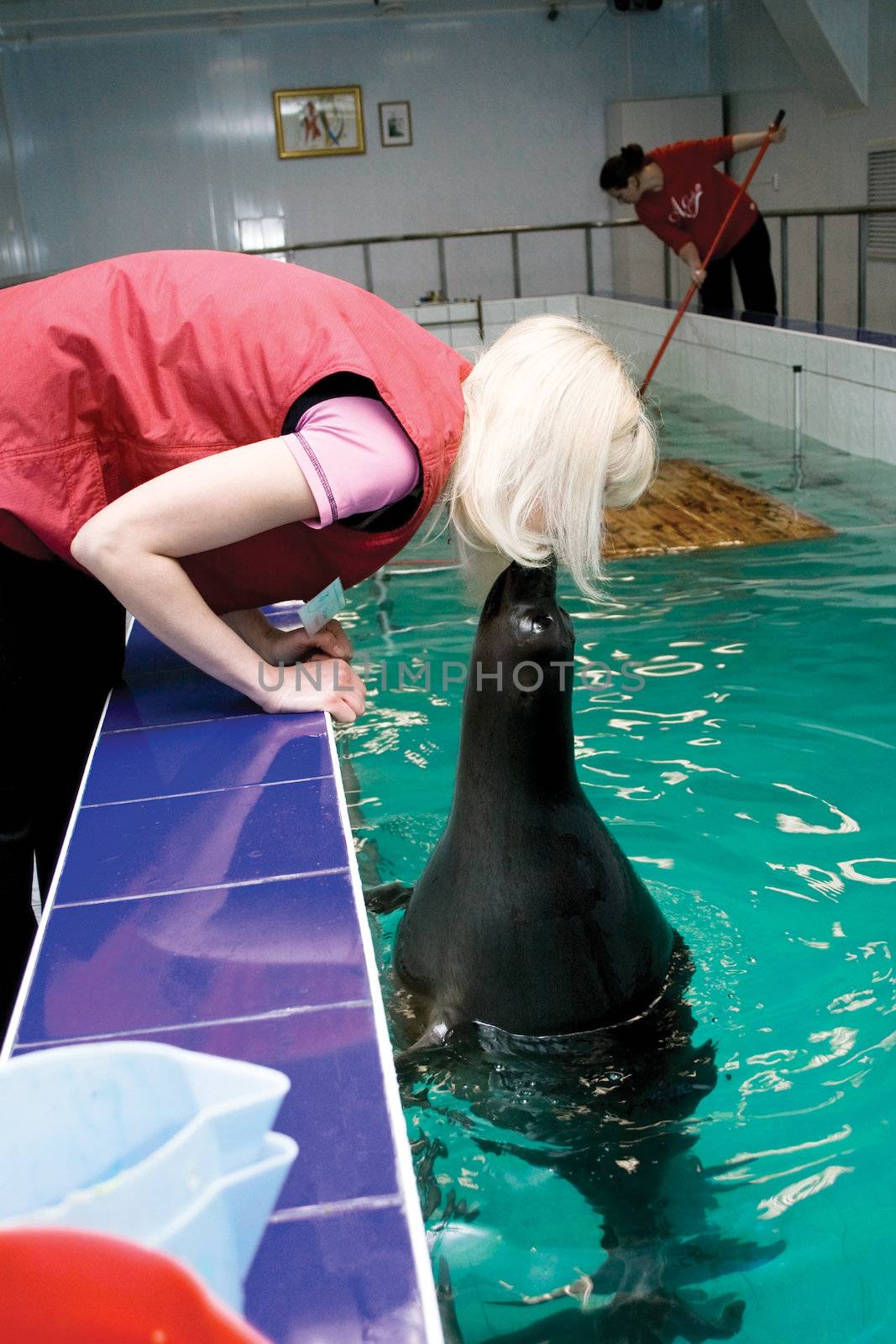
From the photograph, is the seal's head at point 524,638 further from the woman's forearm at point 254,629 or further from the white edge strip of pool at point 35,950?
the woman's forearm at point 254,629

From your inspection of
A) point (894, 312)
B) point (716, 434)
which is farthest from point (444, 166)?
point (716, 434)

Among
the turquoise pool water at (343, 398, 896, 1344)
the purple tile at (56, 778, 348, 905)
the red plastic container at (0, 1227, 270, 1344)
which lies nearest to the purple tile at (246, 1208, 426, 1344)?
the red plastic container at (0, 1227, 270, 1344)

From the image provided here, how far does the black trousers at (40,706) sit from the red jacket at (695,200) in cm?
817

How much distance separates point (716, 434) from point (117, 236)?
944 centimetres

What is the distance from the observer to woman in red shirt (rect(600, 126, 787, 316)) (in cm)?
945

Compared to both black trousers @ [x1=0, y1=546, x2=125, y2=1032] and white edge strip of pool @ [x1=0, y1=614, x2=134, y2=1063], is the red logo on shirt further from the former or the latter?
white edge strip of pool @ [x1=0, y1=614, x2=134, y2=1063]

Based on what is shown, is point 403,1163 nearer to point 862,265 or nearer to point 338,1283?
point 338,1283

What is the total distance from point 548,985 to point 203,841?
0.52 meters

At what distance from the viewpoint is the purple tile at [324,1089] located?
3.29 feet

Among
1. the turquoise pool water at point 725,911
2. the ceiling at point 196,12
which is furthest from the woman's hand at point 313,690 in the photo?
the ceiling at point 196,12

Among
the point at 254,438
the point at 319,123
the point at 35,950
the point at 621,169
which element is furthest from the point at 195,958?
the point at 319,123

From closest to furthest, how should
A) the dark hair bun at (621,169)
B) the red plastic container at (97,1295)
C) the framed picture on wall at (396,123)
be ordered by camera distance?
the red plastic container at (97,1295) → the dark hair bun at (621,169) → the framed picture on wall at (396,123)

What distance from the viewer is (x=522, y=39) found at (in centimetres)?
1492

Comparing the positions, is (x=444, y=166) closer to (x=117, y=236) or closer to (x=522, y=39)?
(x=522, y=39)
